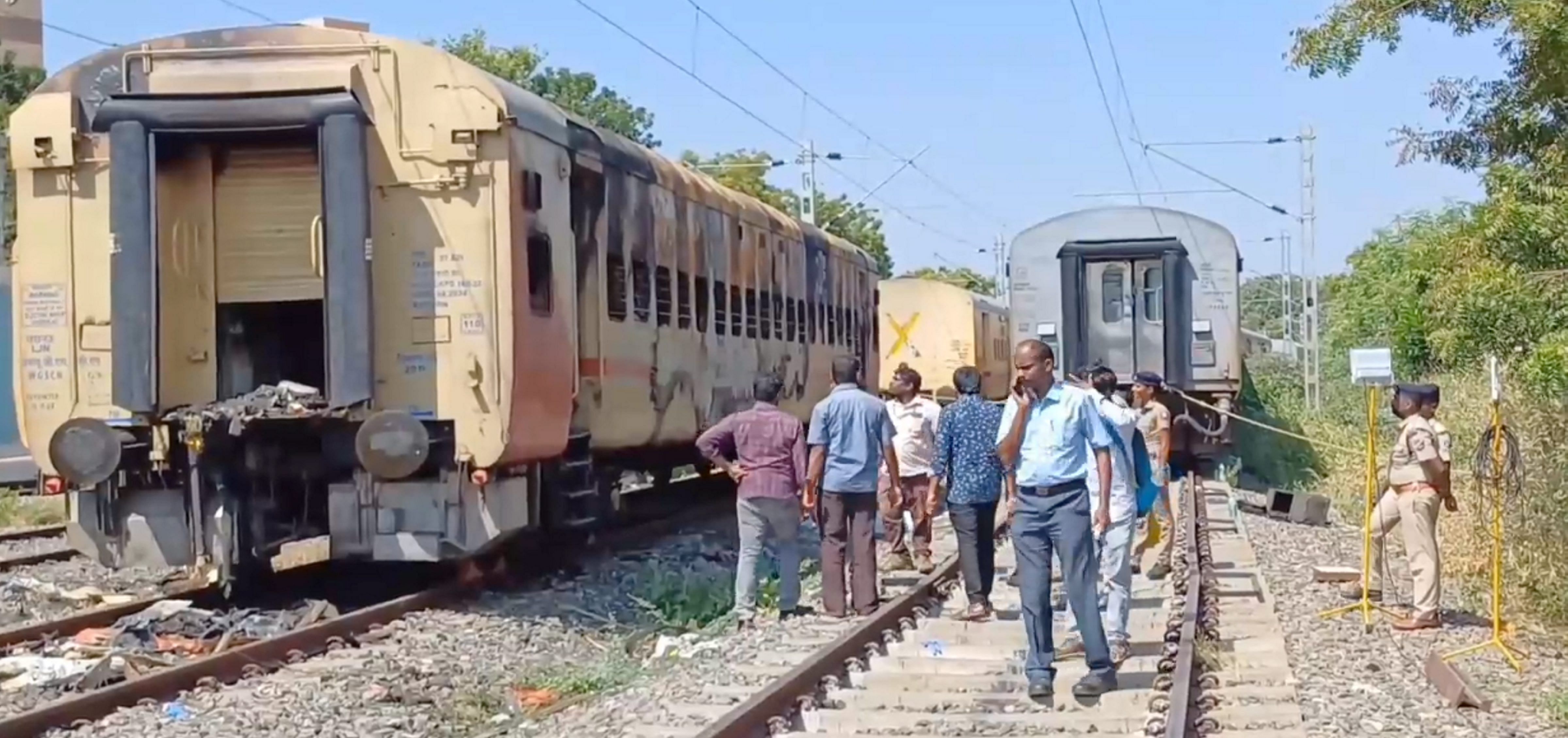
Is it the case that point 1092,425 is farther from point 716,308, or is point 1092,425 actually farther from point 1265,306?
point 1265,306

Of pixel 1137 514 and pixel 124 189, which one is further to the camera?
pixel 124 189

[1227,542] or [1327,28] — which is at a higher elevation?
[1327,28]

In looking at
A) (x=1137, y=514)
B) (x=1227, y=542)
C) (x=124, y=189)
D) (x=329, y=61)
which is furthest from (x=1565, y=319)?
(x=124, y=189)

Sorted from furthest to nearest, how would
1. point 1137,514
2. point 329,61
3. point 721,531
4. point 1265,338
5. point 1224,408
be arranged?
point 1265,338, point 1224,408, point 721,531, point 329,61, point 1137,514

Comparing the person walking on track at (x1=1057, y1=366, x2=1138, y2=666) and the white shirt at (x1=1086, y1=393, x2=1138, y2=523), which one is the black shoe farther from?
the white shirt at (x1=1086, y1=393, x2=1138, y2=523)

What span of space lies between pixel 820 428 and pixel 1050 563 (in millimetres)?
3041

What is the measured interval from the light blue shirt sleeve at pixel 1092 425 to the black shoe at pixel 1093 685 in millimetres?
1025

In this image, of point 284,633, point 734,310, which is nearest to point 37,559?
point 284,633

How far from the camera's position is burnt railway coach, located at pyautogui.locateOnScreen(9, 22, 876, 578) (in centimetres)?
1109

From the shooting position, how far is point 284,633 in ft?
34.7

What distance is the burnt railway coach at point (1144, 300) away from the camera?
74.6 ft

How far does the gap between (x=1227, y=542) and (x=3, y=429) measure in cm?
1521

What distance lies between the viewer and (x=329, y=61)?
11469 mm

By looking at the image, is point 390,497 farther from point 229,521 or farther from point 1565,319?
point 1565,319
